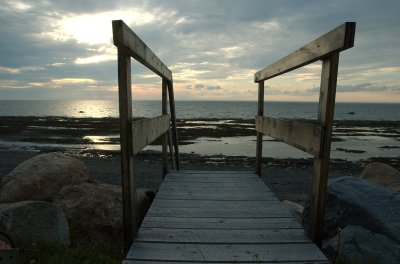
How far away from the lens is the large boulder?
3484 millimetres

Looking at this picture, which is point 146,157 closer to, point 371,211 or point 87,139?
point 87,139

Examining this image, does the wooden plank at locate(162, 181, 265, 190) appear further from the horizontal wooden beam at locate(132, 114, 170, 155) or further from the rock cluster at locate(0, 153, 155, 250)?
the horizontal wooden beam at locate(132, 114, 170, 155)

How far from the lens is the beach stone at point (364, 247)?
Result: 123 inches

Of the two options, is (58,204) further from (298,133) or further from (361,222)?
(361,222)

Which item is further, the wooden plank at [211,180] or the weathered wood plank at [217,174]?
the weathered wood plank at [217,174]

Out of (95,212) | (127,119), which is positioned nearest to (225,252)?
(127,119)

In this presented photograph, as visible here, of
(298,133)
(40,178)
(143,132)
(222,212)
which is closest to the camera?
(143,132)

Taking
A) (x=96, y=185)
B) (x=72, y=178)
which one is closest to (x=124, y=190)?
(x=96, y=185)

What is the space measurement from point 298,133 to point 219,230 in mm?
1225

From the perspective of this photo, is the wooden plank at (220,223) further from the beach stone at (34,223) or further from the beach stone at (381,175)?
the beach stone at (381,175)

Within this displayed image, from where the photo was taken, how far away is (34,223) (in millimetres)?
3707

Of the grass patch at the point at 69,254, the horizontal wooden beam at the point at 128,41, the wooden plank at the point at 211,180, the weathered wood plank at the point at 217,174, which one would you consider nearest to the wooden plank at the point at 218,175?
the weathered wood plank at the point at 217,174

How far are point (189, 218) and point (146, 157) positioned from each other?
Answer: 18.1m

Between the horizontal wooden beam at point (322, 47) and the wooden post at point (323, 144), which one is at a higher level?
the horizontal wooden beam at point (322, 47)
